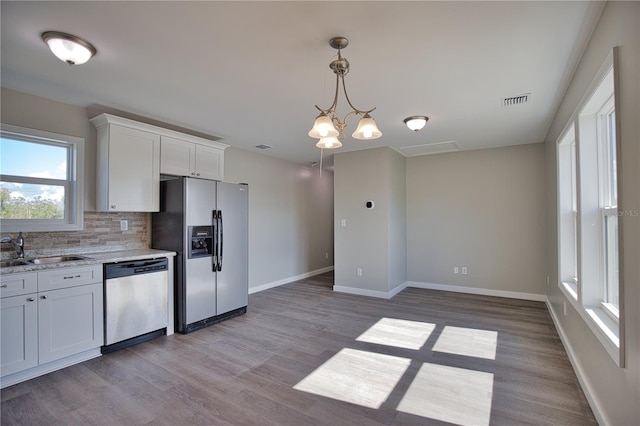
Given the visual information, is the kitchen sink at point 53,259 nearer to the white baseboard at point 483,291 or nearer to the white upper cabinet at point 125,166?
the white upper cabinet at point 125,166

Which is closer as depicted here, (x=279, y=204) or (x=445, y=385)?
(x=445, y=385)

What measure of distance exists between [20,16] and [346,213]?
4.51 m

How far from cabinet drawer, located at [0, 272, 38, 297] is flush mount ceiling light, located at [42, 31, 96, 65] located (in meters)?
1.74

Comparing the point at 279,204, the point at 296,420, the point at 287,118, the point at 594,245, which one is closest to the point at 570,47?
the point at 594,245

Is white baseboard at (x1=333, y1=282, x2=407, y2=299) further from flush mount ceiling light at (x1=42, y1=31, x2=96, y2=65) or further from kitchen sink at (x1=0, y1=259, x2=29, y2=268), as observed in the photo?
flush mount ceiling light at (x1=42, y1=31, x2=96, y2=65)

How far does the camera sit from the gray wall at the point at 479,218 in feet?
16.4

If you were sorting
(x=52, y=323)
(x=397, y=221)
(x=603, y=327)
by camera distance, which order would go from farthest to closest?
(x=397, y=221), (x=52, y=323), (x=603, y=327)

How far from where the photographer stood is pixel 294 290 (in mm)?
5648

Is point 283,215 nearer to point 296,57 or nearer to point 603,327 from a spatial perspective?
point 296,57

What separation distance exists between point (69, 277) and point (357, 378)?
8.81 feet

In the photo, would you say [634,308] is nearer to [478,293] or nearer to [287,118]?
[287,118]

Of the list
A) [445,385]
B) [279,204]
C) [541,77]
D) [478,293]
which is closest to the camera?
[445,385]

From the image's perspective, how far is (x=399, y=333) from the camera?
3.57m

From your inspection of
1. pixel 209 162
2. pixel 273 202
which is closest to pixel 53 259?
pixel 209 162
